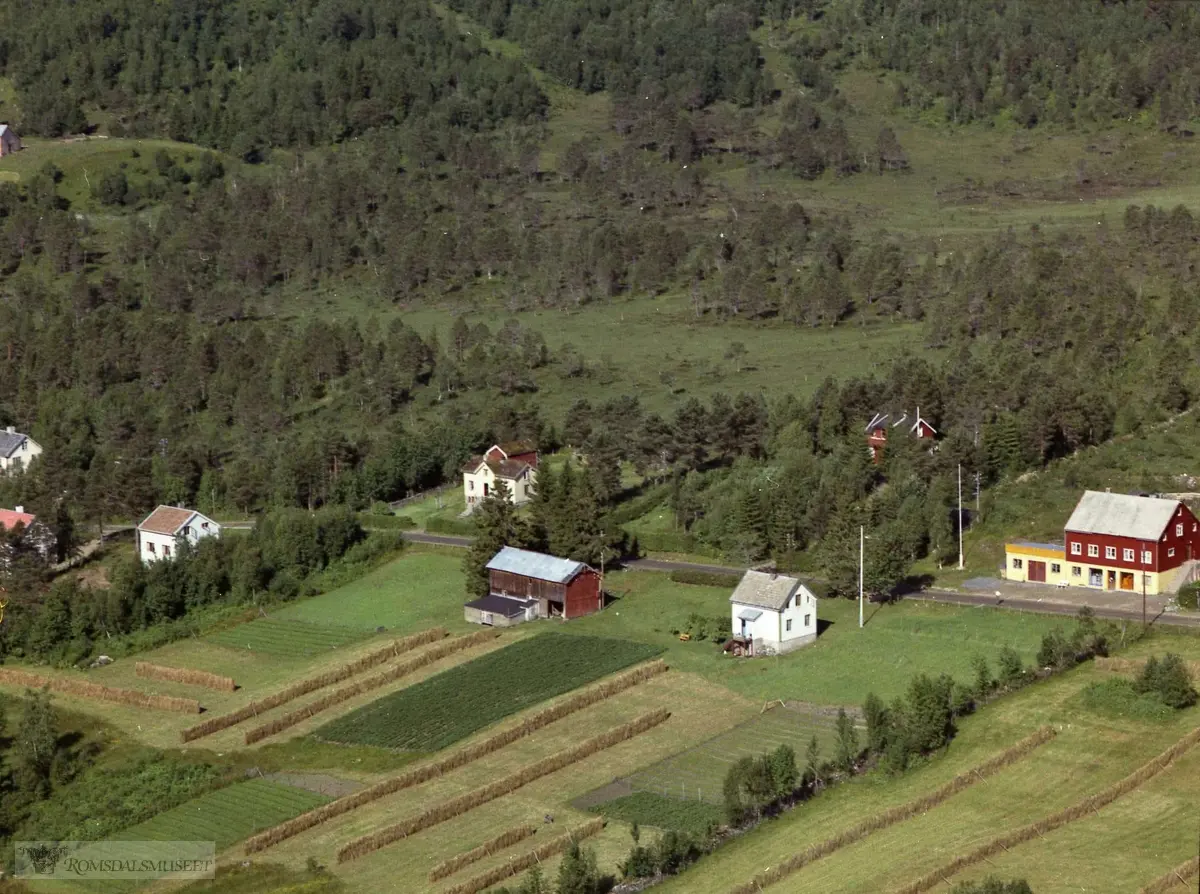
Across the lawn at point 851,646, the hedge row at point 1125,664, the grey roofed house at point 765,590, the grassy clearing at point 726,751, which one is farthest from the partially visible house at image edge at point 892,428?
the grassy clearing at point 726,751

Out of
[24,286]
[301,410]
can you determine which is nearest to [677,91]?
[24,286]

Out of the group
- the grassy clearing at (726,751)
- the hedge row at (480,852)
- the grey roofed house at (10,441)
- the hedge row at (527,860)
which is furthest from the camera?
the grey roofed house at (10,441)

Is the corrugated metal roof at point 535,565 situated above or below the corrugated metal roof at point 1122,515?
below

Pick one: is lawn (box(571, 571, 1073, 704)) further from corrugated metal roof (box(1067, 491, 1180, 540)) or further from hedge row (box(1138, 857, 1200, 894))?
hedge row (box(1138, 857, 1200, 894))

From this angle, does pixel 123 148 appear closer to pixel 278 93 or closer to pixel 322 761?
pixel 278 93

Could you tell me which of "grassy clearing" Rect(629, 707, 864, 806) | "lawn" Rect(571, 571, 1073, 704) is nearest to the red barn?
"lawn" Rect(571, 571, 1073, 704)

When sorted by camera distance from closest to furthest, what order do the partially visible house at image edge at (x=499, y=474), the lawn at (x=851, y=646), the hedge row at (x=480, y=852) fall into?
the hedge row at (x=480, y=852), the lawn at (x=851, y=646), the partially visible house at image edge at (x=499, y=474)

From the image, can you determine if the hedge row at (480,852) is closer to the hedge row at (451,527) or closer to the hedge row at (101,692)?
the hedge row at (101,692)

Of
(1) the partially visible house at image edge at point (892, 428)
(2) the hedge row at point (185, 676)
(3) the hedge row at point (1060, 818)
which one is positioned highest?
(1) the partially visible house at image edge at point (892, 428)
